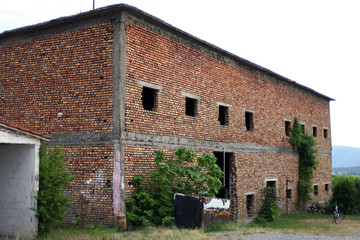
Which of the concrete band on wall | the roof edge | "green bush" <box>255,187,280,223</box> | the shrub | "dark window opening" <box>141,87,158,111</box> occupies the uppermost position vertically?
the roof edge

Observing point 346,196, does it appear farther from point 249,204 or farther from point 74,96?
point 74,96

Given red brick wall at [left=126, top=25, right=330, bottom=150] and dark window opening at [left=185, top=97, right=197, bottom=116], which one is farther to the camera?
dark window opening at [left=185, top=97, right=197, bottom=116]

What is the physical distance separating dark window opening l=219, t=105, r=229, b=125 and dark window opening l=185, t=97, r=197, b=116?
2.00 m

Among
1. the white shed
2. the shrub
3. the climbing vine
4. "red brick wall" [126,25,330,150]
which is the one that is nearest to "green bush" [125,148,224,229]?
"red brick wall" [126,25,330,150]

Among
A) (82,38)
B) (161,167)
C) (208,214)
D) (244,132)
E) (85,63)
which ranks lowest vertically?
(208,214)

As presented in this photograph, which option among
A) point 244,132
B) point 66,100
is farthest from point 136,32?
point 244,132

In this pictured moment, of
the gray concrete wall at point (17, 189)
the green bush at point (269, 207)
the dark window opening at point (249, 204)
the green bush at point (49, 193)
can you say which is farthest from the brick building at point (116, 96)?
the gray concrete wall at point (17, 189)

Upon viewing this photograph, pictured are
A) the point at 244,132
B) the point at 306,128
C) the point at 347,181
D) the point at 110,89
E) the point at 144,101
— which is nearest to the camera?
the point at 110,89

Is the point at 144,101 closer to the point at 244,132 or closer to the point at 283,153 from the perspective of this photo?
the point at 244,132

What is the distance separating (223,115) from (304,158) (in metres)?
8.66

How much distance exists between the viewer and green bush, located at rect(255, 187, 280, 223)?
1766cm

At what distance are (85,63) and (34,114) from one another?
2531 millimetres

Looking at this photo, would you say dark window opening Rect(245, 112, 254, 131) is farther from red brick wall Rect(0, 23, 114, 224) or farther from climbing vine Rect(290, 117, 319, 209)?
red brick wall Rect(0, 23, 114, 224)

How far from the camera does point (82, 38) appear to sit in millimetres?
12094
